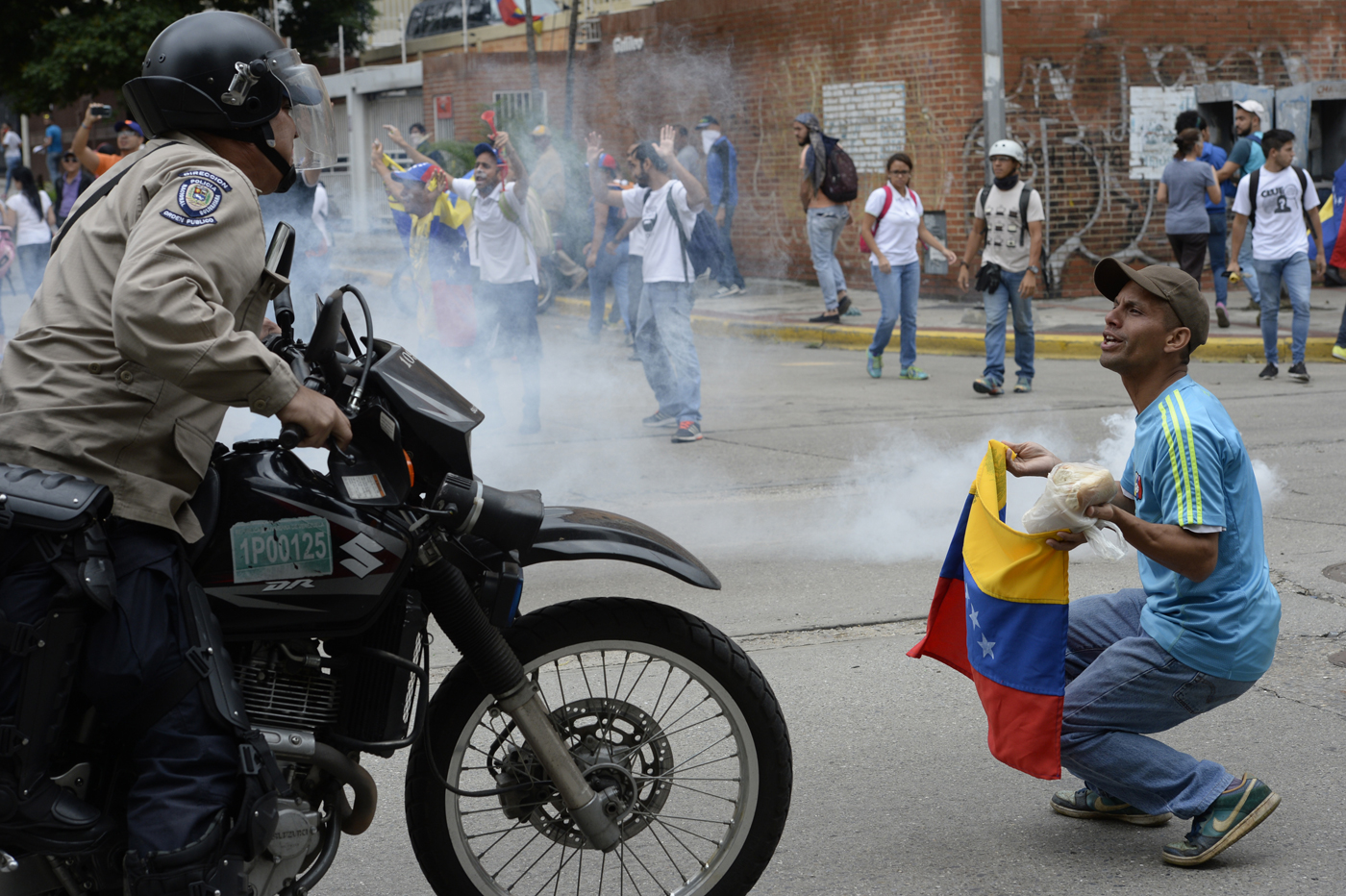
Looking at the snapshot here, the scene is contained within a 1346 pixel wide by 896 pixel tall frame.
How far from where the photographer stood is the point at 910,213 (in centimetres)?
1147

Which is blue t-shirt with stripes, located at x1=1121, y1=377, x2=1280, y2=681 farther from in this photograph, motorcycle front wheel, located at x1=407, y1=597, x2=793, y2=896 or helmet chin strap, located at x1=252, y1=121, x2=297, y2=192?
helmet chin strap, located at x1=252, y1=121, x2=297, y2=192

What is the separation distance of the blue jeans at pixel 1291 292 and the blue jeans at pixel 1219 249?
287cm

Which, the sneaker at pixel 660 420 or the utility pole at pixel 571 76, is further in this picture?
the utility pole at pixel 571 76

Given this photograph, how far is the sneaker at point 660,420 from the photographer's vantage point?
922cm

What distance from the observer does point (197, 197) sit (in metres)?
2.22

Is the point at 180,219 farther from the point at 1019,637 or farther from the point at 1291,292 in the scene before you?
the point at 1291,292

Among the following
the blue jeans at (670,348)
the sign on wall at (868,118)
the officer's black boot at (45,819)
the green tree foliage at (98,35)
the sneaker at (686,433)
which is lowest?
the sneaker at (686,433)

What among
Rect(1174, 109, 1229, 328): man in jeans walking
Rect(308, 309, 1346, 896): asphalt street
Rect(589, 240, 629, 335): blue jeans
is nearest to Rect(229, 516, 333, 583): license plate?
Rect(308, 309, 1346, 896): asphalt street

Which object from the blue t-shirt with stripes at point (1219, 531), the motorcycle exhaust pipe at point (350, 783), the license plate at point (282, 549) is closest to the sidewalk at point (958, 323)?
the blue t-shirt with stripes at point (1219, 531)

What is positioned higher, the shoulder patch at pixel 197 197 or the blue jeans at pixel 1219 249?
the shoulder patch at pixel 197 197

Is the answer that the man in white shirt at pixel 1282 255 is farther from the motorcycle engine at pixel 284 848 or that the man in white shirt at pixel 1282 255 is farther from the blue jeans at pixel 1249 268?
the motorcycle engine at pixel 284 848

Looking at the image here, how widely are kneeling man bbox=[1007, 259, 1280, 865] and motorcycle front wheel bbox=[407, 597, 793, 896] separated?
0.83 metres

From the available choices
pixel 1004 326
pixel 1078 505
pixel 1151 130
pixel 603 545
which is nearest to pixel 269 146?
pixel 603 545

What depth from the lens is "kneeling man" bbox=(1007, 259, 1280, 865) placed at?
3.05 m
